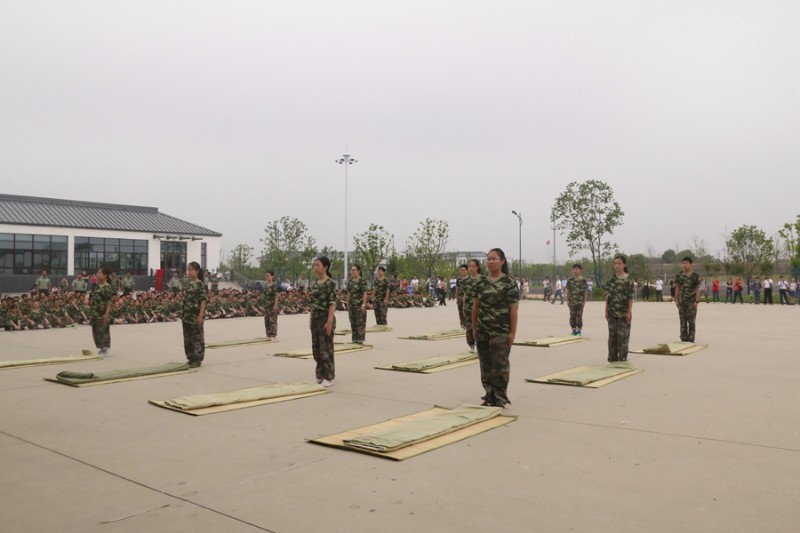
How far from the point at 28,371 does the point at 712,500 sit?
32.3ft

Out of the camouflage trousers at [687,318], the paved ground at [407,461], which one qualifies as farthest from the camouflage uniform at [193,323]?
the camouflage trousers at [687,318]

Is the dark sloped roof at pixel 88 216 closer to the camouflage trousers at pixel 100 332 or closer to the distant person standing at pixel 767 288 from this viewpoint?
the camouflage trousers at pixel 100 332

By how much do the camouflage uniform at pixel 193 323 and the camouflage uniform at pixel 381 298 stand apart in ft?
22.1

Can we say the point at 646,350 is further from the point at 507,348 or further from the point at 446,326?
the point at 446,326

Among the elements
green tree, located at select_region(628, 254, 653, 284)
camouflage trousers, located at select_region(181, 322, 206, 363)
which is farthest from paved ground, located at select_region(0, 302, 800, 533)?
green tree, located at select_region(628, 254, 653, 284)

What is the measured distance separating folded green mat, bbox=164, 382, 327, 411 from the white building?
114 feet

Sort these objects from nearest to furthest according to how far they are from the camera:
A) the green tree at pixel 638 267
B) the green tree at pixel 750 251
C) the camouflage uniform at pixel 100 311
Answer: the camouflage uniform at pixel 100 311 → the green tree at pixel 750 251 → the green tree at pixel 638 267

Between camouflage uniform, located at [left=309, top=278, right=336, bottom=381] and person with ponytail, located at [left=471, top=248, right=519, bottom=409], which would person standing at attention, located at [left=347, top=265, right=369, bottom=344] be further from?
→ person with ponytail, located at [left=471, top=248, right=519, bottom=409]

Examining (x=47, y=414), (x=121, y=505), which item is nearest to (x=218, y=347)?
(x=47, y=414)

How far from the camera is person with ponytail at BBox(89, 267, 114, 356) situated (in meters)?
11.8

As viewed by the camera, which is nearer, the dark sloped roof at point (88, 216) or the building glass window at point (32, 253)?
the building glass window at point (32, 253)

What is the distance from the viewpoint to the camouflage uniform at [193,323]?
10406 millimetres

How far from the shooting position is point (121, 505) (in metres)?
4.15

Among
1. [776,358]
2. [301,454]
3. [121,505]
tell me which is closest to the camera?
[121,505]
